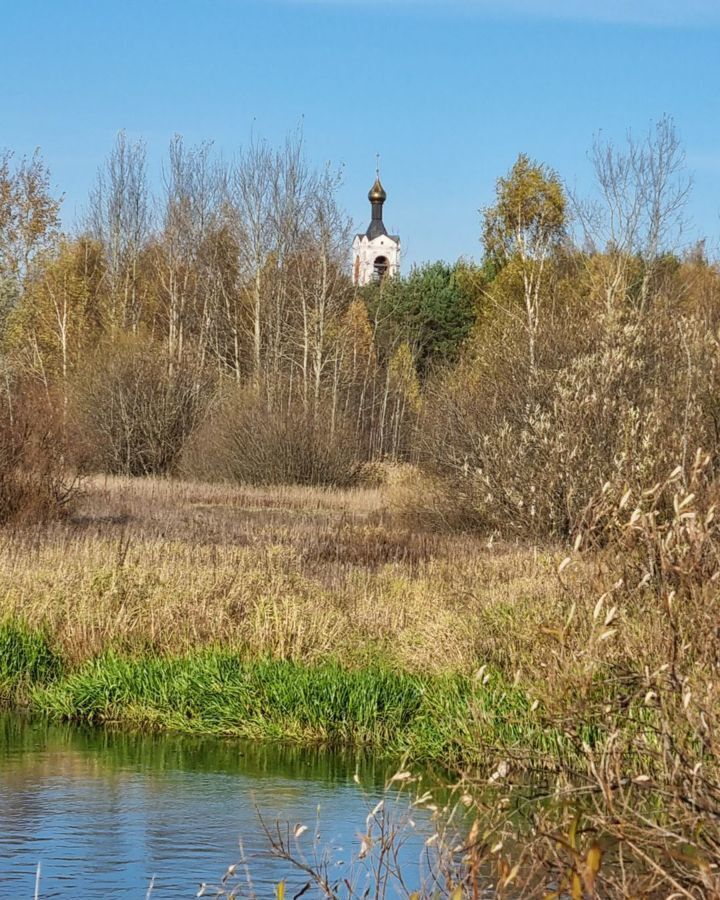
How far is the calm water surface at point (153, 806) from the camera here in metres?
7.71

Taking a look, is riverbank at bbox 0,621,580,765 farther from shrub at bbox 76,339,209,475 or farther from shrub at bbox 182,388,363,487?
shrub at bbox 76,339,209,475

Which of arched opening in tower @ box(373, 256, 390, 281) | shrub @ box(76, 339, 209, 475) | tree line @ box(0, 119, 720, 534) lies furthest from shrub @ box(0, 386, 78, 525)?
arched opening in tower @ box(373, 256, 390, 281)

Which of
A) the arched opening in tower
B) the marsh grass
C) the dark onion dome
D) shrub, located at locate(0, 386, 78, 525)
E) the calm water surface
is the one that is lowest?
the calm water surface

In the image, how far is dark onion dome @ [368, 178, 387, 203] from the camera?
10856cm

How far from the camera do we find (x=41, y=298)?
49188mm

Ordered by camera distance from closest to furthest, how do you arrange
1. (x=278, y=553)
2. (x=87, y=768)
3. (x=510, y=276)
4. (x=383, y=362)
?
(x=87, y=768) → (x=278, y=553) → (x=510, y=276) → (x=383, y=362)

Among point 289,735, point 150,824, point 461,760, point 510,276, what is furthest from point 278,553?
point 510,276

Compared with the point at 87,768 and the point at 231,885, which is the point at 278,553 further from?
the point at 231,885

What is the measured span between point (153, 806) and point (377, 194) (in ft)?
Result: 334

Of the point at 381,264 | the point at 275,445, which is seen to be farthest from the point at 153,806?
the point at 381,264

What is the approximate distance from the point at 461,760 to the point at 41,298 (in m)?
41.0

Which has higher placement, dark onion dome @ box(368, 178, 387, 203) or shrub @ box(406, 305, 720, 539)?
dark onion dome @ box(368, 178, 387, 203)

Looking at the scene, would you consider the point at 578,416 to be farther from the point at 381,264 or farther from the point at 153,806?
the point at 381,264

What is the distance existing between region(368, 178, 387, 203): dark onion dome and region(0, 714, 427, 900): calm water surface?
99.1 meters
